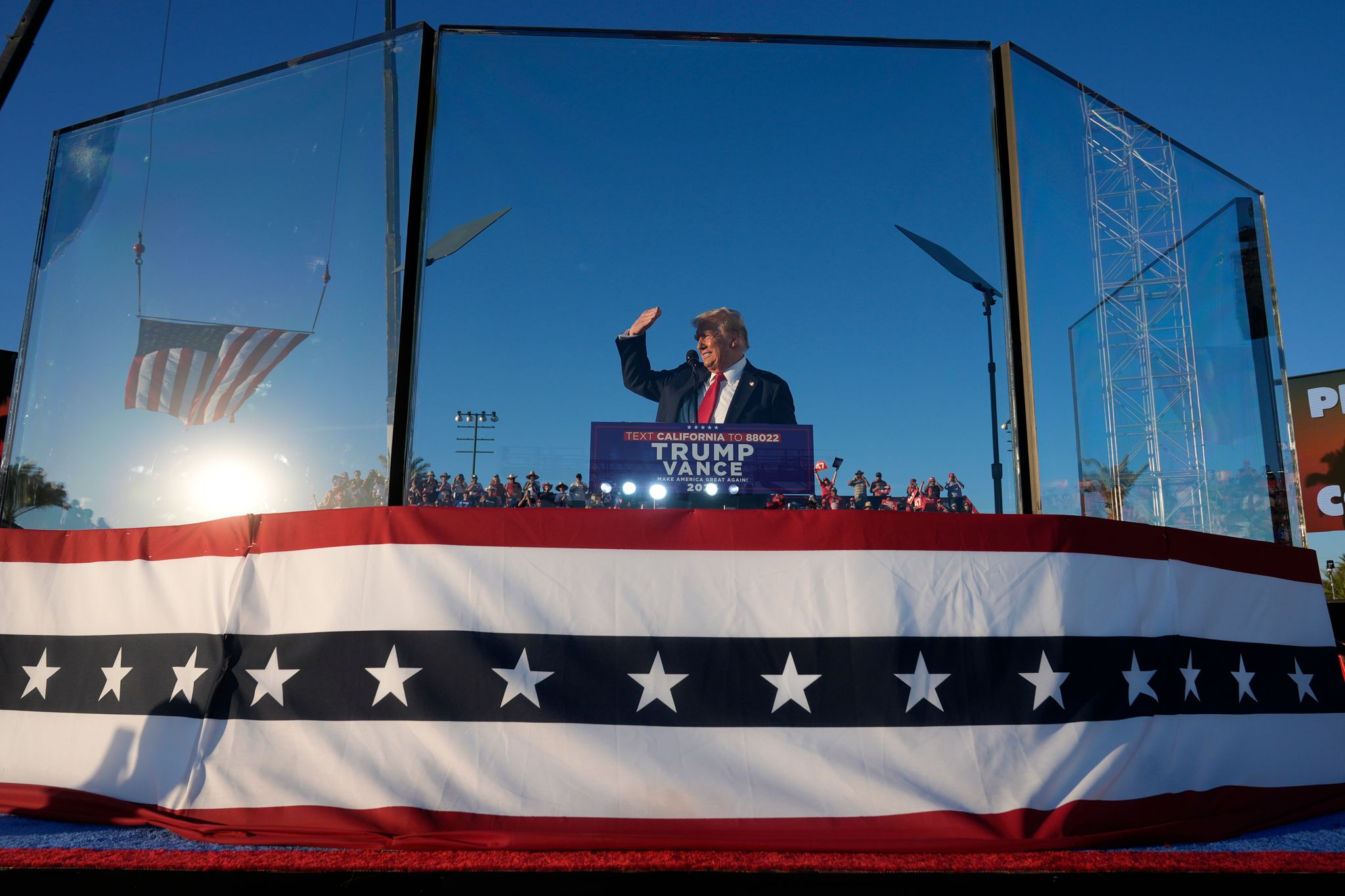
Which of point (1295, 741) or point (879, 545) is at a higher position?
point (879, 545)

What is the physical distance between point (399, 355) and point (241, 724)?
2.50m

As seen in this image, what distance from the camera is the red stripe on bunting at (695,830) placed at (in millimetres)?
3596

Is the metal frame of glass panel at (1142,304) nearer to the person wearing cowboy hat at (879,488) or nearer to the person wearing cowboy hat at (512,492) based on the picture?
the person wearing cowboy hat at (879,488)

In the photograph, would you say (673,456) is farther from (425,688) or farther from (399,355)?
(425,688)

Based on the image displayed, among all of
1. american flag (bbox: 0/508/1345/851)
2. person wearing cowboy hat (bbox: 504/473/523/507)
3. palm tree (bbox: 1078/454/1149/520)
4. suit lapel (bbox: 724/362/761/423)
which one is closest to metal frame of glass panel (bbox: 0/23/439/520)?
american flag (bbox: 0/508/1345/851)

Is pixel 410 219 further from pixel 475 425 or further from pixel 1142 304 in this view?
pixel 1142 304

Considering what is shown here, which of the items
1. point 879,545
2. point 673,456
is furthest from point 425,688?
point 673,456

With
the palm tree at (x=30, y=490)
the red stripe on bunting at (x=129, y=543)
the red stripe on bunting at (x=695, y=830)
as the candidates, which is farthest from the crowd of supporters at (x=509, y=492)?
the palm tree at (x=30, y=490)

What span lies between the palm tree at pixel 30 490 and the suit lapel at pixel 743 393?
5810 mm

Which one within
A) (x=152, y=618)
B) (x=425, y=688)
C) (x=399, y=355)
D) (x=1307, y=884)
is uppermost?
(x=399, y=355)

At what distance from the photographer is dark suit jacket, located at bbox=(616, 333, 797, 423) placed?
7.02 meters

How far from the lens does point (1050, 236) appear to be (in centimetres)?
607

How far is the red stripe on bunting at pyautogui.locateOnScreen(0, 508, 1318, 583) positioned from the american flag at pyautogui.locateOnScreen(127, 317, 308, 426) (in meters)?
2.38

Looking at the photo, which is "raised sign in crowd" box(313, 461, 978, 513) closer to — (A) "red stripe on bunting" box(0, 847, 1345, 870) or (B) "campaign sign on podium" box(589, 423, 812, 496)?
(B) "campaign sign on podium" box(589, 423, 812, 496)
